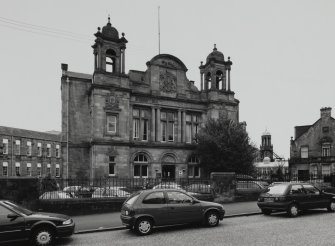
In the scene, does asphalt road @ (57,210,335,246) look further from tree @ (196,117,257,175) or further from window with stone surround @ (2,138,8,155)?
window with stone surround @ (2,138,8,155)

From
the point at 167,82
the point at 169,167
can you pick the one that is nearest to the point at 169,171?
the point at 169,167

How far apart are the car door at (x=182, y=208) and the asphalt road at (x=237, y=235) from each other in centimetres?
40

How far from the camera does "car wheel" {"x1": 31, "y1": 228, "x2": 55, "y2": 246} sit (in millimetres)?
10055

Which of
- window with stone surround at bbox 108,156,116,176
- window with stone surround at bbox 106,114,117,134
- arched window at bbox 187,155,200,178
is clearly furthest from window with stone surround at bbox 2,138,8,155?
arched window at bbox 187,155,200,178

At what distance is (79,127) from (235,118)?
1836 centimetres

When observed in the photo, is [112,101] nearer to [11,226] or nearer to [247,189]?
[247,189]

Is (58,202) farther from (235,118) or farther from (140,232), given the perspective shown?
(235,118)

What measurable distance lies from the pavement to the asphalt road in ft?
1.82

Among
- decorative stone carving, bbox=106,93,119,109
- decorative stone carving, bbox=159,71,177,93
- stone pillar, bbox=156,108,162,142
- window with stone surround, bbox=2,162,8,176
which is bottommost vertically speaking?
window with stone surround, bbox=2,162,8,176

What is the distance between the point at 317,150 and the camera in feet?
171

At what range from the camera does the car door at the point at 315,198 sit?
15.3 m

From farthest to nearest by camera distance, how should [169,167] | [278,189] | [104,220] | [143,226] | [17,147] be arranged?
[17,147], [169,167], [278,189], [104,220], [143,226]

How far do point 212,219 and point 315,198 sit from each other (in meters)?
5.96

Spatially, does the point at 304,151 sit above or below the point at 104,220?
above
